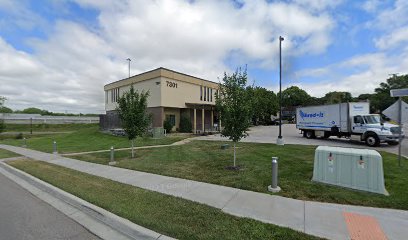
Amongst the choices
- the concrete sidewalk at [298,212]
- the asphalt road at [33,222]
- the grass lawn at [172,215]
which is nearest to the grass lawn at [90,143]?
the grass lawn at [172,215]

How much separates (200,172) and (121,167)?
3.97 m

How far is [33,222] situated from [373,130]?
19.3 m

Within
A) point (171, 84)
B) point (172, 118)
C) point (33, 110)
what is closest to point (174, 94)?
point (171, 84)

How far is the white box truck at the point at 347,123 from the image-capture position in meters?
16.2

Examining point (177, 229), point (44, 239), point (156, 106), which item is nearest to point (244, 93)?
point (177, 229)

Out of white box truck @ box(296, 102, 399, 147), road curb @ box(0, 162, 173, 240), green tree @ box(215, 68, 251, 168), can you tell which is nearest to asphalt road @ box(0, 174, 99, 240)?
road curb @ box(0, 162, 173, 240)

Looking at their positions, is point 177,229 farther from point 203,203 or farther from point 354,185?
point 354,185

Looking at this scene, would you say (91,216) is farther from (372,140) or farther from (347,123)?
(347,123)

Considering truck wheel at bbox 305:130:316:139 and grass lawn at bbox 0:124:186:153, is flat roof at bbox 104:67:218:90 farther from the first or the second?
truck wheel at bbox 305:130:316:139

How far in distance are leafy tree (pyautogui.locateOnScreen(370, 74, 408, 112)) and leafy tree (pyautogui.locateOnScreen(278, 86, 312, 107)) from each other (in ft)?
74.2

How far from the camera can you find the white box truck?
16188 millimetres

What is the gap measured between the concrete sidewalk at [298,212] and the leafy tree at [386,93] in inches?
3698

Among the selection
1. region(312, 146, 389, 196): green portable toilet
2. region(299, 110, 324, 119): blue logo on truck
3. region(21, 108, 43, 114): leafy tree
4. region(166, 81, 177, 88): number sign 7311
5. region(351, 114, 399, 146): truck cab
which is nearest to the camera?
region(312, 146, 389, 196): green portable toilet

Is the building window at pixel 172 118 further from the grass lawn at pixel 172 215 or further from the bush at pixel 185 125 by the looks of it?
the grass lawn at pixel 172 215
